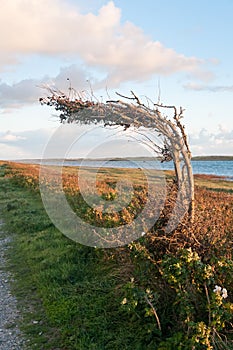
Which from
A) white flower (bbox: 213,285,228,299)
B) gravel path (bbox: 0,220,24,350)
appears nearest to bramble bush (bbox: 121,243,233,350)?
white flower (bbox: 213,285,228,299)

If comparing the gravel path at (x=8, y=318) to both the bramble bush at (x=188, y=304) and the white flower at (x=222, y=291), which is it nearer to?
the bramble bush at (x=188, y=304)

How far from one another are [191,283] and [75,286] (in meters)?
2.80

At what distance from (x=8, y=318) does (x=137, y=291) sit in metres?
2.57

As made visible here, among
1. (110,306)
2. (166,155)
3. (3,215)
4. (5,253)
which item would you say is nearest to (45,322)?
(110,306)

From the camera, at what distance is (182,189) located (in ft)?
24.8

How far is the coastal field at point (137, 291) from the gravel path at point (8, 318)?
0.14m

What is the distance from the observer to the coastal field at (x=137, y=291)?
5449mm

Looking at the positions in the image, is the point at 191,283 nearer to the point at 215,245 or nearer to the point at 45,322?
the point at 215,245

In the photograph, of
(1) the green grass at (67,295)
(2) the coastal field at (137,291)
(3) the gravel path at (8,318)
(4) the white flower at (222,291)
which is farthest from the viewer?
(3) the gravel path at (8,318)

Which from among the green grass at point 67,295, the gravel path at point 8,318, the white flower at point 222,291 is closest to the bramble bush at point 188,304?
the white flower at point 222,291

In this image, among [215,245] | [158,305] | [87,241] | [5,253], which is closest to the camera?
[158,305]

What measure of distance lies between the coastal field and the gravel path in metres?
0.14

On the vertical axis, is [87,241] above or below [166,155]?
below

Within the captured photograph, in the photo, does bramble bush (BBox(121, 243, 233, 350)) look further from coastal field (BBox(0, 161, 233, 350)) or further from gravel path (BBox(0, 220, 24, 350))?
gravel path (BBox(0, 220, 24, 350))
